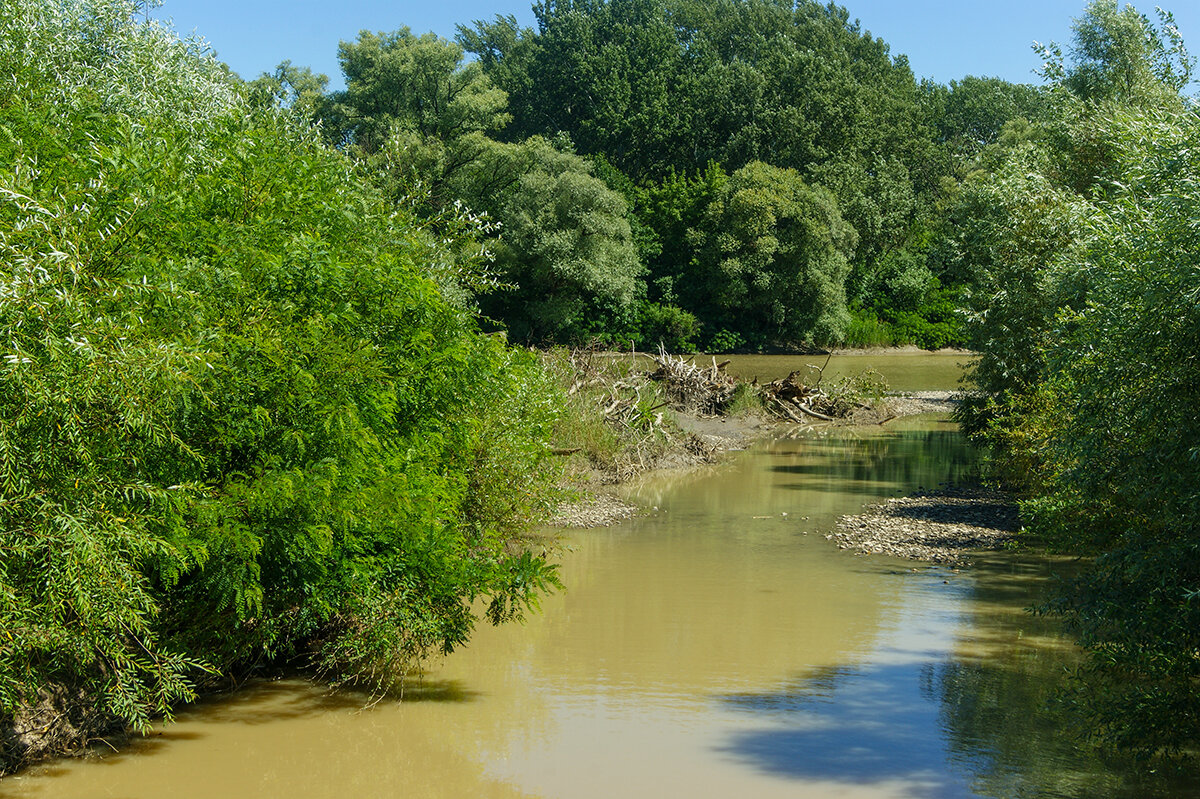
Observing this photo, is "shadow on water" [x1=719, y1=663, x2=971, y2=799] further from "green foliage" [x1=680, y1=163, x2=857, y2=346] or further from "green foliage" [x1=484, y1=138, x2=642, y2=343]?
"green foliage" [x1=680, y1=163, x2=857, y2=346]

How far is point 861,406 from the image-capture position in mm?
34469

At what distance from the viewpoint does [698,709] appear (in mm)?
10586

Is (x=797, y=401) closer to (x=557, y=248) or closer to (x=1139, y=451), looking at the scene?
(x=557, y=248)

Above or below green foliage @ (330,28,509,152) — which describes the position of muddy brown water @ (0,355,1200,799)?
below

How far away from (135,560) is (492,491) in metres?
6.07

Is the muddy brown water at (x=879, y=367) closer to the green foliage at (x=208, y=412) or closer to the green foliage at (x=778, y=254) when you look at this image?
the green foliage at (x=778, y=254)

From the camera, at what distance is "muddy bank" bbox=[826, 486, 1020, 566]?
17.3 metres

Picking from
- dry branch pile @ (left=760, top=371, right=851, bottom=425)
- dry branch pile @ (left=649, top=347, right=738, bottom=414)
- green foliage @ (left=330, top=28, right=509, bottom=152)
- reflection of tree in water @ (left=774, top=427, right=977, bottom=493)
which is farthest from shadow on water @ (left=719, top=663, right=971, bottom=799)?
green foliage @ (left=330, top=28, right=509, bottom=152)

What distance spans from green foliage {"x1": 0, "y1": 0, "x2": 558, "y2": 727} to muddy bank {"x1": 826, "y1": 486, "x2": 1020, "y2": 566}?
8.35 meters

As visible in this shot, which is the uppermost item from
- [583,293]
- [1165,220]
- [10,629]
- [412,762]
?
[583,293]

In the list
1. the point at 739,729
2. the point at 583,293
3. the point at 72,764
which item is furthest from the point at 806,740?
the point at 583,293

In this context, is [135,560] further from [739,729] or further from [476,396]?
[739,729]

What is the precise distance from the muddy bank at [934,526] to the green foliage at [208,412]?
329 inches

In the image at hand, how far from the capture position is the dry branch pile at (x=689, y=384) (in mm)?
29609
